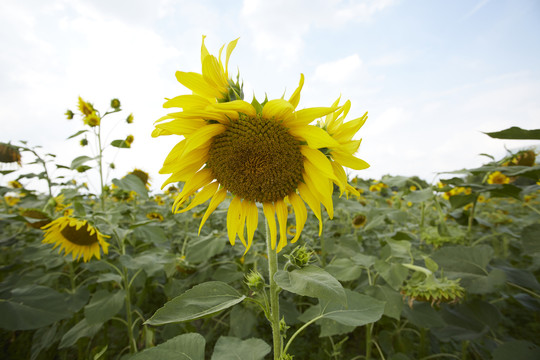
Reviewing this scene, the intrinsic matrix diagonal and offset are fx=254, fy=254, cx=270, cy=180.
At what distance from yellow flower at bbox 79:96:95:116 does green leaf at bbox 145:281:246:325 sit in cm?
320

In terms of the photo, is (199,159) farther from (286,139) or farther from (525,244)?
(525,244)

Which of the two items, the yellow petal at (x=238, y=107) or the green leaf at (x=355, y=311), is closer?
the yellow petal at (x=238, y=107)

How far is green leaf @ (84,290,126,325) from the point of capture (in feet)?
5.31

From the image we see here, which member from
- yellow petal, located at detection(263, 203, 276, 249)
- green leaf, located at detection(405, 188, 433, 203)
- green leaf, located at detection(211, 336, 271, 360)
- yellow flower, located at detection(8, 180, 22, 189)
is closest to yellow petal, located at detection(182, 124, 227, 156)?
yellow petal, located at detection(263, 203, 276, 249)

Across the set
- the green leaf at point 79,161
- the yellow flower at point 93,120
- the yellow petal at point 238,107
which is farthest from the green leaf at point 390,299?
the yellow flower at point 93,120

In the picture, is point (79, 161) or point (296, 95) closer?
point (296, 95)

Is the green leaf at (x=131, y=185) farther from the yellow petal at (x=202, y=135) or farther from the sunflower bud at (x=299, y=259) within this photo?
the sunflower bud at (x=299, y=259)

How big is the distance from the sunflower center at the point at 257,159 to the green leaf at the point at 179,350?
61 cm

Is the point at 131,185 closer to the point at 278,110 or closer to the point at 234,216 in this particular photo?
the point at 234,216

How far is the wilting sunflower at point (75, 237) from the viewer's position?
6.24 ft

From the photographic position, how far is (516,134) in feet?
4.03

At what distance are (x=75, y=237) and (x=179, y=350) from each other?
1597 mm

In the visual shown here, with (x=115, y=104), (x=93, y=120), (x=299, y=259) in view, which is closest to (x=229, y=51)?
(x=299, y=259)

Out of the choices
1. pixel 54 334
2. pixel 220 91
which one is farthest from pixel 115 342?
pixel 220 91
